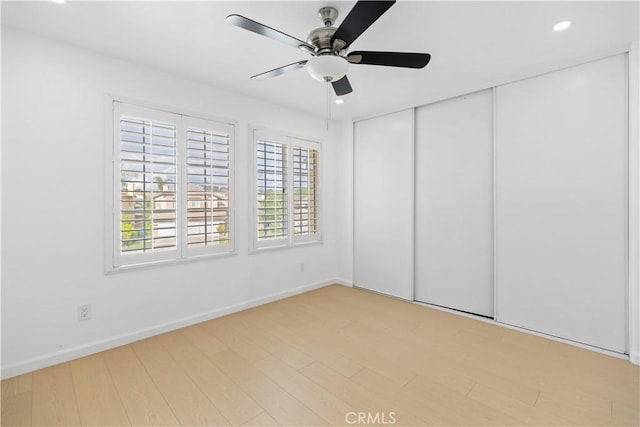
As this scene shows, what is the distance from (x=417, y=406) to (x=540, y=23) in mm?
2689

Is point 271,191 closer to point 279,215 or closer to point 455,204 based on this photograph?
point 279,215

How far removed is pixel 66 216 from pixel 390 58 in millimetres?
2721

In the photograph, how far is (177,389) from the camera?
2008 millimetres

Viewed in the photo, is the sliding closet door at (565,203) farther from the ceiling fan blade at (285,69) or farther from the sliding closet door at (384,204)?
the ceiling fan blade at (285,69)

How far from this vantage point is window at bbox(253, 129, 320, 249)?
3.63 metres

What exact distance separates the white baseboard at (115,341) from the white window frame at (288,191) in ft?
2.19

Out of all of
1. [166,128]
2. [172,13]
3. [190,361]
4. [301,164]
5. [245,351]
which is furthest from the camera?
[301,164]

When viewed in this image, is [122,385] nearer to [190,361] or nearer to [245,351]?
[190,361]

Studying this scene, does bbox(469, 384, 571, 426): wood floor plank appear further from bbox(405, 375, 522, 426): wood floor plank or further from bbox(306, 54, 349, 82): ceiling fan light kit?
bbox(306, 54, 349, 82): ceiling fan light kit

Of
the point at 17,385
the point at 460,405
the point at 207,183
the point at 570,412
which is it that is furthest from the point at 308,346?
the point at 17,385

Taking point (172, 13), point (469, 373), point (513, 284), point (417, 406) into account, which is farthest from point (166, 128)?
point (513, 284)

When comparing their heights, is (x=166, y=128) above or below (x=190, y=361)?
above

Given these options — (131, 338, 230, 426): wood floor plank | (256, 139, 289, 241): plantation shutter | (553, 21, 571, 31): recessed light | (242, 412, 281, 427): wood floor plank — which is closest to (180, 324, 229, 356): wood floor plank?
(131, 338, 230, 426): wood floor plank

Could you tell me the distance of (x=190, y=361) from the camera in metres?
2.36
